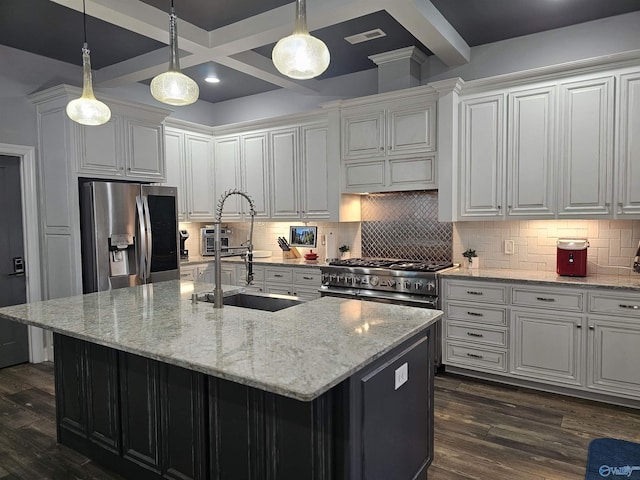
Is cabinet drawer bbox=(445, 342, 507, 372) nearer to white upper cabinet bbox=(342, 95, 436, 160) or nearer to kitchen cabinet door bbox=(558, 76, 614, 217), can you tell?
kitchen cabinet door bbox=(558, 76, 614, 217)

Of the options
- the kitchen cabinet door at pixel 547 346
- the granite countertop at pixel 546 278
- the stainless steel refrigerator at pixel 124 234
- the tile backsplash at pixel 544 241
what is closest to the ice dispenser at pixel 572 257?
the granite countertop at pixel 546 278

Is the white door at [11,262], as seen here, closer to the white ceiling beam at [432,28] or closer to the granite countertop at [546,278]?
the white ceiling beam at [432,28]

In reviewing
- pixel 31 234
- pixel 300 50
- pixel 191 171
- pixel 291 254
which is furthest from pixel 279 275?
pixel 300 50

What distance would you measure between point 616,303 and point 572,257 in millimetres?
525

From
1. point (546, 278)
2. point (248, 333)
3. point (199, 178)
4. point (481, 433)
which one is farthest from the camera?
point (199, 178)

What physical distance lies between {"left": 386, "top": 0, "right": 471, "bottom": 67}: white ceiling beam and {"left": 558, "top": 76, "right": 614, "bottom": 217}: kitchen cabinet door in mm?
972

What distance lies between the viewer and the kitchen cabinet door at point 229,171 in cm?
558

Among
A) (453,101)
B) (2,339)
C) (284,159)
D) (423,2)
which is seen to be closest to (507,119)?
(453,101)

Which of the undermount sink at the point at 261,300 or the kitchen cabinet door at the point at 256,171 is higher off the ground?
the kitchen cabinet door at the point at 256,171

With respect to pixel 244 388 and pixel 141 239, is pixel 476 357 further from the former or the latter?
pixel 141 239

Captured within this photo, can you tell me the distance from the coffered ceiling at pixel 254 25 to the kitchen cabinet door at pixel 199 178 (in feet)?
3.75

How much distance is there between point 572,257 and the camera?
3.62 m

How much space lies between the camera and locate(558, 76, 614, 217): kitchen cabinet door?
3.41 meters

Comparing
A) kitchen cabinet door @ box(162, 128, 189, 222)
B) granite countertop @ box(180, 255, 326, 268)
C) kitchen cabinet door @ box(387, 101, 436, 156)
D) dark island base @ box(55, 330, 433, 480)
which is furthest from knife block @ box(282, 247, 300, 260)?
dark island base @ box(55, 330, 433, 480)
